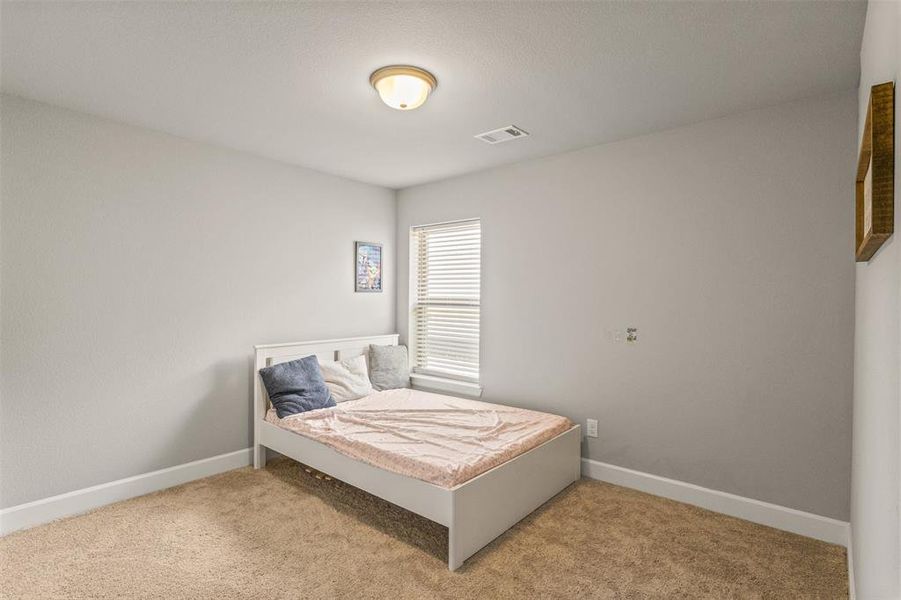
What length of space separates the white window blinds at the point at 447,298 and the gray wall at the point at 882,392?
2805 mm

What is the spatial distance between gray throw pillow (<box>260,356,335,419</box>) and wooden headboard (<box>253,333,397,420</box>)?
4.1 inches

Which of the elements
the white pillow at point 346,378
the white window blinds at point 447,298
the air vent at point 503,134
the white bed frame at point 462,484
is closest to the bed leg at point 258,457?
the white bed frame at point 462,484

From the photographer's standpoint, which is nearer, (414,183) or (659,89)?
(659,89)

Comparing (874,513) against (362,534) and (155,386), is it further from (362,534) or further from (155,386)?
(155,386)

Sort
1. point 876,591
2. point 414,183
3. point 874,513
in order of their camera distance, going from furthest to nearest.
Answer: point 414,183 → point 874,513 → point 876,591

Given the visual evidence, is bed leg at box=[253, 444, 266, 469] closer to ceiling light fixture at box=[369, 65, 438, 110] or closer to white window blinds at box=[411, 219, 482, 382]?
white window blinds at box=[411, 219, 482, 382]

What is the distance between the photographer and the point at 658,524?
2.65 metres

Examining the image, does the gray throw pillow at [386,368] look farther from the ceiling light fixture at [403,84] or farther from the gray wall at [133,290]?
the ceiling light fixture at [403,84]

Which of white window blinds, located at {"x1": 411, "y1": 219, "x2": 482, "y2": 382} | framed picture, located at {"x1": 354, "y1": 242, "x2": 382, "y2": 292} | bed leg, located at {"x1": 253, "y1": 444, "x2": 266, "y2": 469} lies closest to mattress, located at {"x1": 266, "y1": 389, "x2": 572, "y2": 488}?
bed leg, located at {"x1": 253, "y1": 444, "x2": 266, "y2": 469}

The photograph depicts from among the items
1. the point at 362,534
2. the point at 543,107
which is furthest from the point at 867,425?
the point at 362,534

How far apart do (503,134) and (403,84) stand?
41.0 inches

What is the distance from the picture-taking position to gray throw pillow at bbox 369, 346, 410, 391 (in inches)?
168

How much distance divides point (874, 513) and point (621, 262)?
2.08 meters

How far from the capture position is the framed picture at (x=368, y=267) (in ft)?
14.4
